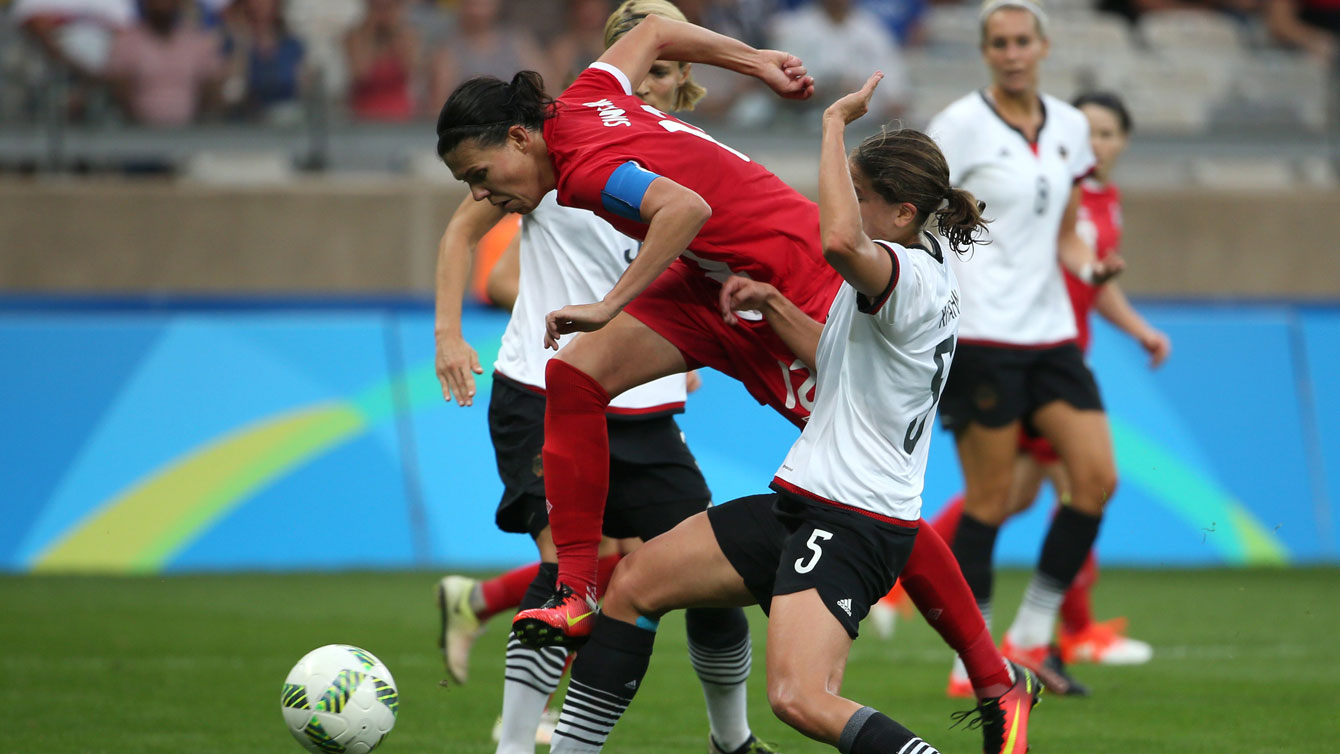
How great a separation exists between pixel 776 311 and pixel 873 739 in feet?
3.51

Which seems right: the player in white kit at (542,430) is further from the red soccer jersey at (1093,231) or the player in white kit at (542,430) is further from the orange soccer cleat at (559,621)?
the red soccer jersey at (1093,231)

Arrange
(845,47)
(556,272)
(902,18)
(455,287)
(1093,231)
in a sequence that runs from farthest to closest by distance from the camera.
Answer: (902,18) → (845,47) → (1093,231) → (556,272) → (455,287)

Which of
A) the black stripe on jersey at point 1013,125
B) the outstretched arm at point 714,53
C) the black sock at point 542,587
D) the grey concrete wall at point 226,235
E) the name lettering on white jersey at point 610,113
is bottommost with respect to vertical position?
the grey concrete wall at point 226,235

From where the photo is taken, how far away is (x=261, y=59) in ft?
39.4

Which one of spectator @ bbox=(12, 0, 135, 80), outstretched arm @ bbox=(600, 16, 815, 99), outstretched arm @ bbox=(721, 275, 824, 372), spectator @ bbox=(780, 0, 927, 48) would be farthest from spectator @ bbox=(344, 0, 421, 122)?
outstretched arm @ bbox=(721, 275, 824, 372)

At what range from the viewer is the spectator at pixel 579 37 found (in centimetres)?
1210

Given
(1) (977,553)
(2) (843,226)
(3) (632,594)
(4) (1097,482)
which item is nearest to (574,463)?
(3) (632,594)

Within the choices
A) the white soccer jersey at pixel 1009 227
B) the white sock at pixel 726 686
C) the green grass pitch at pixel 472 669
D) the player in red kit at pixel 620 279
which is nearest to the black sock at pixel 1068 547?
the green grass pitch at pixel 472 669

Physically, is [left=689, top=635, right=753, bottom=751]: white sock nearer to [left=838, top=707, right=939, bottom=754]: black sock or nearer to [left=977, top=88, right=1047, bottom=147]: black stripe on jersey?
[left=838, top=707, right=939, bottom=754]: black sock

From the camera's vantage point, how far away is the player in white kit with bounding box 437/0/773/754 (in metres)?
4.55

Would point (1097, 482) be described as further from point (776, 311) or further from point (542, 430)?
point (776, 311)

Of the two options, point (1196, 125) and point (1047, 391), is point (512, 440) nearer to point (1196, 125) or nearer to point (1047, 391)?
point (1047, 391)

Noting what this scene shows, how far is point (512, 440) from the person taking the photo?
491cm

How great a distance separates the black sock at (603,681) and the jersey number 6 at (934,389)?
790 millimetres
